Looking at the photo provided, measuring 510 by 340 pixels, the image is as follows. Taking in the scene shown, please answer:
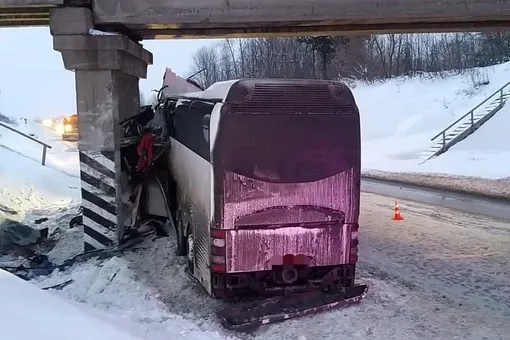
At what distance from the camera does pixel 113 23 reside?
970cm

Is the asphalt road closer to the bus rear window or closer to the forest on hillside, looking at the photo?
the bus rear window

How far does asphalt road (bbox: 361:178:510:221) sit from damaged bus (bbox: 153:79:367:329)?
8032mm

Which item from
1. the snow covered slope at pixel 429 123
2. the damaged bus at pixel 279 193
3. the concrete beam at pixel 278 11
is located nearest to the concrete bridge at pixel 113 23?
the concrete beam at pixel 278 11

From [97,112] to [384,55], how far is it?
1721 inches

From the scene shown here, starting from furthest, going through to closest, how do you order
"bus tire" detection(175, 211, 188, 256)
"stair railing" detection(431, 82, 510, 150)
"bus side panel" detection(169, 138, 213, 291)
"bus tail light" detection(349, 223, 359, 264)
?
"stair railing" detection(431, 82, 510, 150), "bus tire" detection(175, 211, 188, 256), "bus tail light" detection(349, 223, 359, 264), "bus side panel" detection(169, 138, 213, 291)

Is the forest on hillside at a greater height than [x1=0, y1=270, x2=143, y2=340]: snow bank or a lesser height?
greater

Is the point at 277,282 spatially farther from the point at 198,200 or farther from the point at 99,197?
the point at 99,197

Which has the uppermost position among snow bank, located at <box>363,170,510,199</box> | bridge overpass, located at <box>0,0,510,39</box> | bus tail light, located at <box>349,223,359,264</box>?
bridge overpass, located at <box>0,0,510,39</box>

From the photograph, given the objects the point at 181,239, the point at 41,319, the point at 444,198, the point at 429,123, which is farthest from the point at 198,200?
the point at 429,123

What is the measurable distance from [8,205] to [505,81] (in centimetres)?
2982

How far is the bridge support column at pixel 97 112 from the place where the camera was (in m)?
9.42

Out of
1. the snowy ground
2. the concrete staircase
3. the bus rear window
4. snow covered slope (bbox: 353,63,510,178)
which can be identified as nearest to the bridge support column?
the snowy ground

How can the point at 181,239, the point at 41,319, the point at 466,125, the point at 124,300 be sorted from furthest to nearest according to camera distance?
the point at 466,125, the point at 181,239, the point at 124,300, the point at 41,319

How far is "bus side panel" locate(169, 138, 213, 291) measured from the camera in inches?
279
